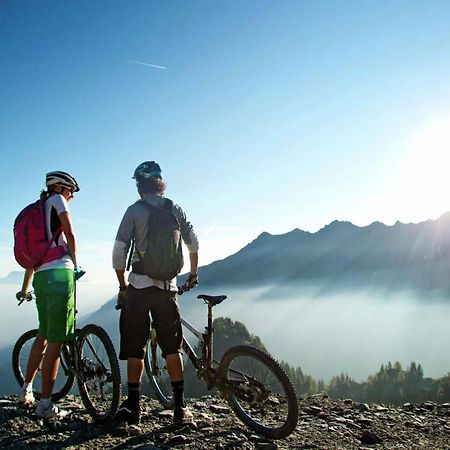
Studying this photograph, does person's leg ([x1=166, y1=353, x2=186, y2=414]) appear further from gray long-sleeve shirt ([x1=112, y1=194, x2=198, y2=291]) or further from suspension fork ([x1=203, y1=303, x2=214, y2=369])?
gray long-sleeve shirt ([x1=112, y1=194, x2=198, y2=291])

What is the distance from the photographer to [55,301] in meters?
5.84

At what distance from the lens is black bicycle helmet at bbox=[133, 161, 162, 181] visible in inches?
236

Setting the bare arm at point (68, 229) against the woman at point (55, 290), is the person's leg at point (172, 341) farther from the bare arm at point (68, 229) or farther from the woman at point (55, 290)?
the bare arm at point (68, 229)

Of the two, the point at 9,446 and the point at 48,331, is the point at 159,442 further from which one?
the point at 48,331

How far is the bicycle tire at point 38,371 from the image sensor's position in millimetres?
6875

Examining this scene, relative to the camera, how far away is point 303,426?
6453 millimetres

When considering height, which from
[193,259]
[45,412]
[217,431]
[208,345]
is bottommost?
[217,431]

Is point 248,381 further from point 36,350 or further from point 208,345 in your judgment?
point 36,350

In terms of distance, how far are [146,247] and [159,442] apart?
2.55 metres

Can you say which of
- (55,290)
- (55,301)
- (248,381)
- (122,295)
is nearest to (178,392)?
(248,381)

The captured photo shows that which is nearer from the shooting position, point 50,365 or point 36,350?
point 50,365

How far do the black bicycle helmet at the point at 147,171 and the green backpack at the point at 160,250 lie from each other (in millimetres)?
439

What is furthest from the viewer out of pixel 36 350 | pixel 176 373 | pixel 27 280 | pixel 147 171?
pixel 27 280

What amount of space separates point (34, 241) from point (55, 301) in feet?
3.10
